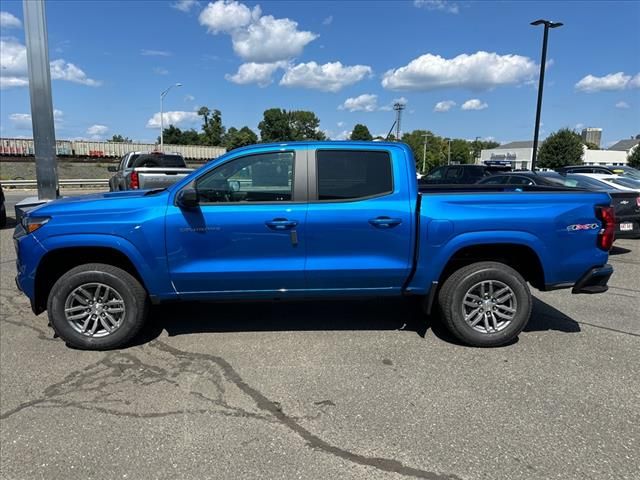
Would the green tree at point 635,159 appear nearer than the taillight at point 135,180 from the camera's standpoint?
No

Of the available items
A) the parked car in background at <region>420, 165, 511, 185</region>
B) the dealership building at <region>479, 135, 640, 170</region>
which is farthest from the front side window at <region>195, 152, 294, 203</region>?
the dealership building at <region>479, 135, 640, 170</region>

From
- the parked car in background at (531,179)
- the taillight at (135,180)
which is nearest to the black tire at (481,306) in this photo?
the parked car in background at (531,179)

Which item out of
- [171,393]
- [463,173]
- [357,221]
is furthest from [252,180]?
[463,173]

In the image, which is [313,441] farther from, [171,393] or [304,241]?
[304,241]

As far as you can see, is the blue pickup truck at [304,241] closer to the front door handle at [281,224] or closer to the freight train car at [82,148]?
the front door handle at [281,224]

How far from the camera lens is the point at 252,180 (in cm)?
430

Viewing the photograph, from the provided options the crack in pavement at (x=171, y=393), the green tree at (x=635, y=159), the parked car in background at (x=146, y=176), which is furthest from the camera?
the green tree at (x=635, y=159)

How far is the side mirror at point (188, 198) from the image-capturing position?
4016 millimetres

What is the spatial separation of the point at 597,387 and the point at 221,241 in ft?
10.6

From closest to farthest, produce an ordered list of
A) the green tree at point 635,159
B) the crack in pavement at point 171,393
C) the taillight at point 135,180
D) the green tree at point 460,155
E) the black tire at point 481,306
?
the crack in pavement at point 171,393, the black tire at point 481,306, the taillight at point 135,180, the green tree at point 635,159, the green tree at point 460,155

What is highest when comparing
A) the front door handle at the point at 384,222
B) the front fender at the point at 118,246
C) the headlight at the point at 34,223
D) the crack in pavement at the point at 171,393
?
the front door handle at the point at 384,222

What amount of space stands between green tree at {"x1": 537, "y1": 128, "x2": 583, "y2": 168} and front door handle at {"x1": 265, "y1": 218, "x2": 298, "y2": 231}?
195ft

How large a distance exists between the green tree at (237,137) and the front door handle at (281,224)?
9436cm

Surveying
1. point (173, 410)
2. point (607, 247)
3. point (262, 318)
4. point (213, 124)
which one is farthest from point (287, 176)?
point (213, 124)
